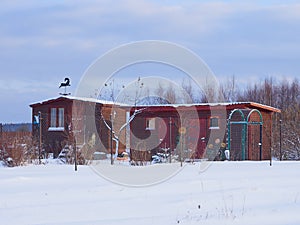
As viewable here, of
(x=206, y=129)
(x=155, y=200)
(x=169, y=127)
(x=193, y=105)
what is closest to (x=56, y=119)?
(x=169, y=127)

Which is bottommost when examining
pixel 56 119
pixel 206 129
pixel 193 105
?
pixel 206 129

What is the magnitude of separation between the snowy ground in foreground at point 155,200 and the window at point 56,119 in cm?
1235

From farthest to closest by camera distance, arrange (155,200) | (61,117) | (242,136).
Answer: (61,117)
(242,136)
(155,200)

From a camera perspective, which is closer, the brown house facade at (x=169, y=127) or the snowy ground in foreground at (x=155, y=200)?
the snowy ground in foreground at (x=155, y=200)

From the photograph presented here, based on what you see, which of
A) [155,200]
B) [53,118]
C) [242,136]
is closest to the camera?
[155,200]

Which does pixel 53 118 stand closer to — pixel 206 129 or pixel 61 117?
pixel 61 117

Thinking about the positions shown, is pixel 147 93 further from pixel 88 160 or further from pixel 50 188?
pixel 50 188

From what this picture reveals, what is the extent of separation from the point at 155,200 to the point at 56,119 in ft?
54.1

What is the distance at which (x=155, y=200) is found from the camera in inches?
267

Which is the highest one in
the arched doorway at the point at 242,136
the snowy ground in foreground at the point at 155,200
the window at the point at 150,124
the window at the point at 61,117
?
the window at the point at 61,117

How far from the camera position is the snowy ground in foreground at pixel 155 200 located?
18.1 ft

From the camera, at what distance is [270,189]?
7.50m

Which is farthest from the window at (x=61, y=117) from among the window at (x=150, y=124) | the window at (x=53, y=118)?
the window at (x=150, y=124)

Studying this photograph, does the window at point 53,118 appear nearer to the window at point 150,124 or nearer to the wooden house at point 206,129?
the wooden house at point 206,129
